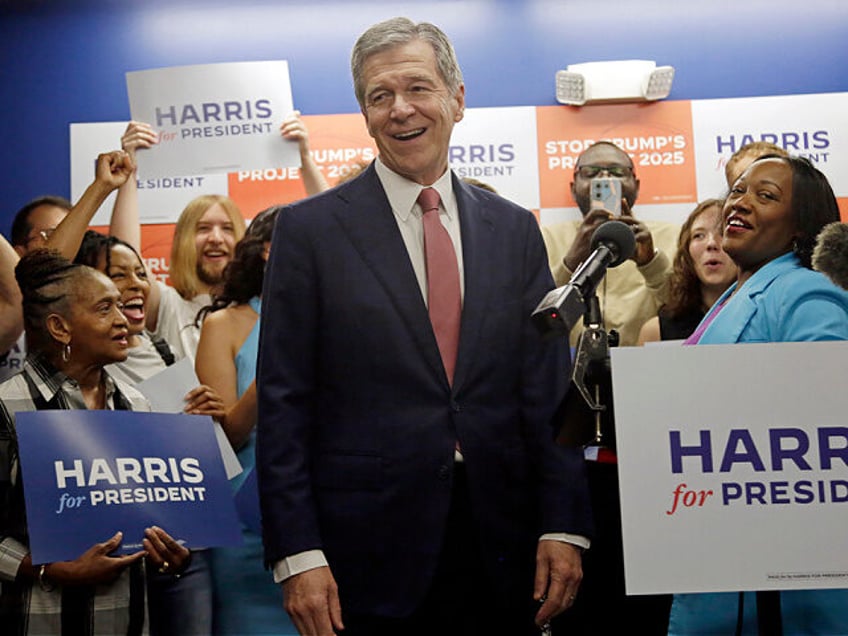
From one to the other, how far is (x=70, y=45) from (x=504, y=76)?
176 cm

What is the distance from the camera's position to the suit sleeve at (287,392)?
2.13m

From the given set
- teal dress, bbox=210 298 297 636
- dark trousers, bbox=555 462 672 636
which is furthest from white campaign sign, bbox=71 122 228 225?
dark trousers, bbox=555 462 672 636

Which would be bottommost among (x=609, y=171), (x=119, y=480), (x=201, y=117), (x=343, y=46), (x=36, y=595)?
(x=36, y=595)

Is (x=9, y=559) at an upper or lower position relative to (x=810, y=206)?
lower

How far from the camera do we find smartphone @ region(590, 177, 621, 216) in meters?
3.83

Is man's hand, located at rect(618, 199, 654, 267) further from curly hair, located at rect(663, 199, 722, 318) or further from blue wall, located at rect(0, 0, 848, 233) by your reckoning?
blue wall, located at rect(0, 0, 848, 233)

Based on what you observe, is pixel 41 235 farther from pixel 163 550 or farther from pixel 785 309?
pixel 785 309

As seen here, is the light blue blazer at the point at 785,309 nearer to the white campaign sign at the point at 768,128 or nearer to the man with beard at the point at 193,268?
the white campaign sign at the point at 768,128

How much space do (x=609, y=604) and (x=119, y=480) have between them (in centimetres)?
187

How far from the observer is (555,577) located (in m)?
2.19

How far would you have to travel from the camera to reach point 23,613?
2664 mm

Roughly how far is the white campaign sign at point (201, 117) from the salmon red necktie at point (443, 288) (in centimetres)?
150

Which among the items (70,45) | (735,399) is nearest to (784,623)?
(735,399)

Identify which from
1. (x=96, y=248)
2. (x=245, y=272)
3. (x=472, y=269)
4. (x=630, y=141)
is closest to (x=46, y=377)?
(x=96, y=248)
